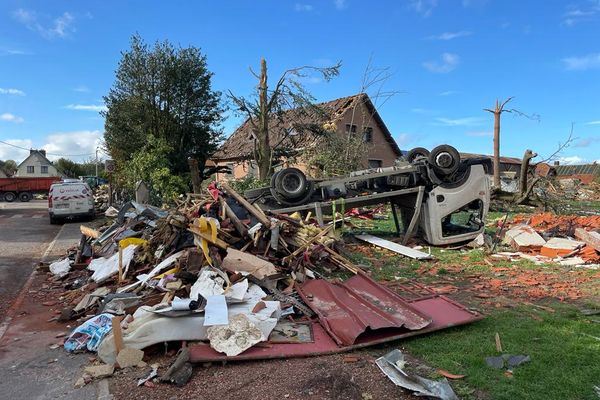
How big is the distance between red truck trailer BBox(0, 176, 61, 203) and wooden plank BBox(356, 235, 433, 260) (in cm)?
3424

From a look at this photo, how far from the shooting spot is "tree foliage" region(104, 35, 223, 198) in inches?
921

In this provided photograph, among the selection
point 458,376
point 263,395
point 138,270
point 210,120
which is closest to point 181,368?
point 263,395

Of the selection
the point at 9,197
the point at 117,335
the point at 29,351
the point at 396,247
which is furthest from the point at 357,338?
the point at 9,197

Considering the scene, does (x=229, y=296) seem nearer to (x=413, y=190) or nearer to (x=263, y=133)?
(x=413, y=190)

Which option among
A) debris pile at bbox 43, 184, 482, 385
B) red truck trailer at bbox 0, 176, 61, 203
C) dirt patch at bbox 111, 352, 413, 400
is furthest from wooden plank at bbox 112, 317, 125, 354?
red truck trailer at bbox 0, 176, 61, 203

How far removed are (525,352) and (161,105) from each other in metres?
22.7

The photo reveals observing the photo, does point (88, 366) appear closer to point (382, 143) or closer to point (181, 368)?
point (181, 368)

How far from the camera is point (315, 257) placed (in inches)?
319

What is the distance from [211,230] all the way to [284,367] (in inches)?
126

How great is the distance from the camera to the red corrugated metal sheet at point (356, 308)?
4931 millimetres

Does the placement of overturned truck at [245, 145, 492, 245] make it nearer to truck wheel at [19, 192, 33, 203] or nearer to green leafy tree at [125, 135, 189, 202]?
green leafy tree at [125, 135, 189, 202]

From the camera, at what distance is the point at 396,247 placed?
34.4 feet

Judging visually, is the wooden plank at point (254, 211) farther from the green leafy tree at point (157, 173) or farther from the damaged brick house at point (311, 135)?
the damaged brick house at point (311, 135)

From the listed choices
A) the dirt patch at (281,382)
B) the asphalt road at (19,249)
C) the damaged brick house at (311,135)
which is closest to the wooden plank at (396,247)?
the dirt patch at (281,382)
